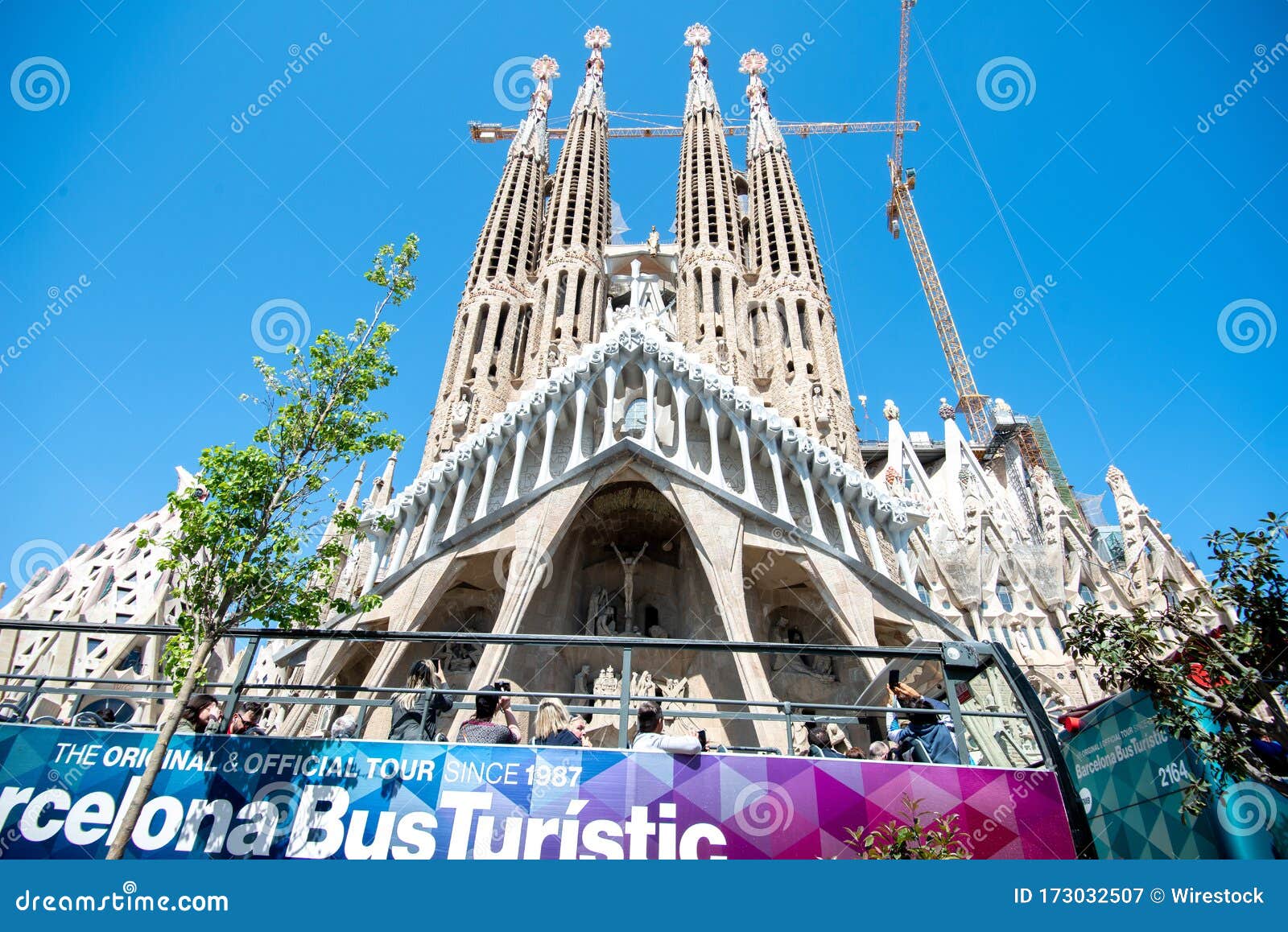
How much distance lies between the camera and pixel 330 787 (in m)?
6.04

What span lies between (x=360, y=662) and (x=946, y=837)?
18248 mm

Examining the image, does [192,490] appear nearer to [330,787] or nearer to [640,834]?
[330,787]

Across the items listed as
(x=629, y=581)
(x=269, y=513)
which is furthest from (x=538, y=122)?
(x=269, y=513)

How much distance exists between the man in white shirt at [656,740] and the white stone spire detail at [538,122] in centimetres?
3604

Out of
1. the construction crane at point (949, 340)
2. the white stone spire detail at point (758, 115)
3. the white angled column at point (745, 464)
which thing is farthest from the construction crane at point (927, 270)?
the white angled column at point (745, 464)

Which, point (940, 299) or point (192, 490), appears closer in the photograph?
point (192, 490)

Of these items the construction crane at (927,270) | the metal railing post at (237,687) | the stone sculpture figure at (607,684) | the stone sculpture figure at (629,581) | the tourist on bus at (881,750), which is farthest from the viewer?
the construction crane at (927,270)

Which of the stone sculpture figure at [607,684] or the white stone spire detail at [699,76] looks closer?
the stone sculpture figure at [607,684]

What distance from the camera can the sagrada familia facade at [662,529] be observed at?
18656mm

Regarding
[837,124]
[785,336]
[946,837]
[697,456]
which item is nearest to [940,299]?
[837,124]

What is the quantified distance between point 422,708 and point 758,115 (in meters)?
40.7

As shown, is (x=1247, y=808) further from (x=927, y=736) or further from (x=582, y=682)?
(x=582, y=682)

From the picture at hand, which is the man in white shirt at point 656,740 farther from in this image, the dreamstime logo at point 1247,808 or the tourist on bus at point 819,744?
the dreamstime logo at point 1247,808

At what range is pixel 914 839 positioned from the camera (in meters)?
5.38
